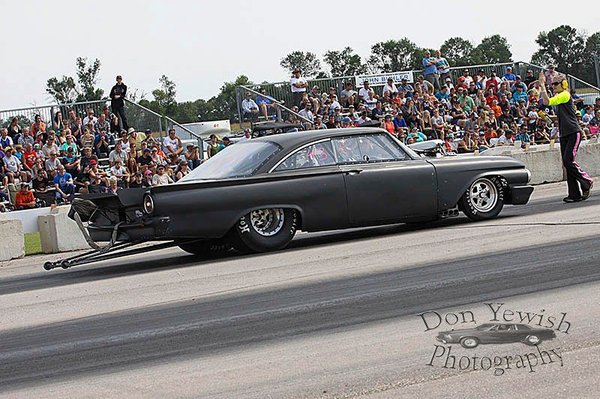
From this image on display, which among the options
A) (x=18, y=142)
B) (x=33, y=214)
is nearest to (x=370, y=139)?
(x=33, y=214)

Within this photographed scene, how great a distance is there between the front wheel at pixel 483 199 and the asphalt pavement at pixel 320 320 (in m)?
1.13

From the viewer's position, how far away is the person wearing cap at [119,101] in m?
26.0

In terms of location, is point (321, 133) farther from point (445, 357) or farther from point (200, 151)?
point (200, 151)

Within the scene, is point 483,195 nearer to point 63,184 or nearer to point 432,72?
point 63,184

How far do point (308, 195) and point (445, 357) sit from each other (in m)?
6.06

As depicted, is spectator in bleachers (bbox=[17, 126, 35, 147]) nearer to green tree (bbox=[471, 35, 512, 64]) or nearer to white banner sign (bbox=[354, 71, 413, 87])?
white banner sign (bbox=[354, 71, 413, 87])

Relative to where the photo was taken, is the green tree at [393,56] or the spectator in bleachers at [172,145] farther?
the green tree at [393,56]

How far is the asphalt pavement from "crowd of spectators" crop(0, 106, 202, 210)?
956cm

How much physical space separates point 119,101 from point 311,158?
48.6 ft

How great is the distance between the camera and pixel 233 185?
11.5 meters

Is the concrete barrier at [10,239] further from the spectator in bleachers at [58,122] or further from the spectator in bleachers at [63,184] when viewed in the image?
the spectator in bleachers at [58,122]

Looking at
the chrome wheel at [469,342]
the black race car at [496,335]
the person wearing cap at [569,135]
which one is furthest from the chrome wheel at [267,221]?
the chrome wheel at [469,342]

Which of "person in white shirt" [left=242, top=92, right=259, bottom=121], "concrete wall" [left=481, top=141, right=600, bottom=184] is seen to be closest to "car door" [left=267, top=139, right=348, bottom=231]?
"concrete wall" [left=481, top=141, right=600, bottom=184]

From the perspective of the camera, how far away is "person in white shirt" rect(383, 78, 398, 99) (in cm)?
2915
